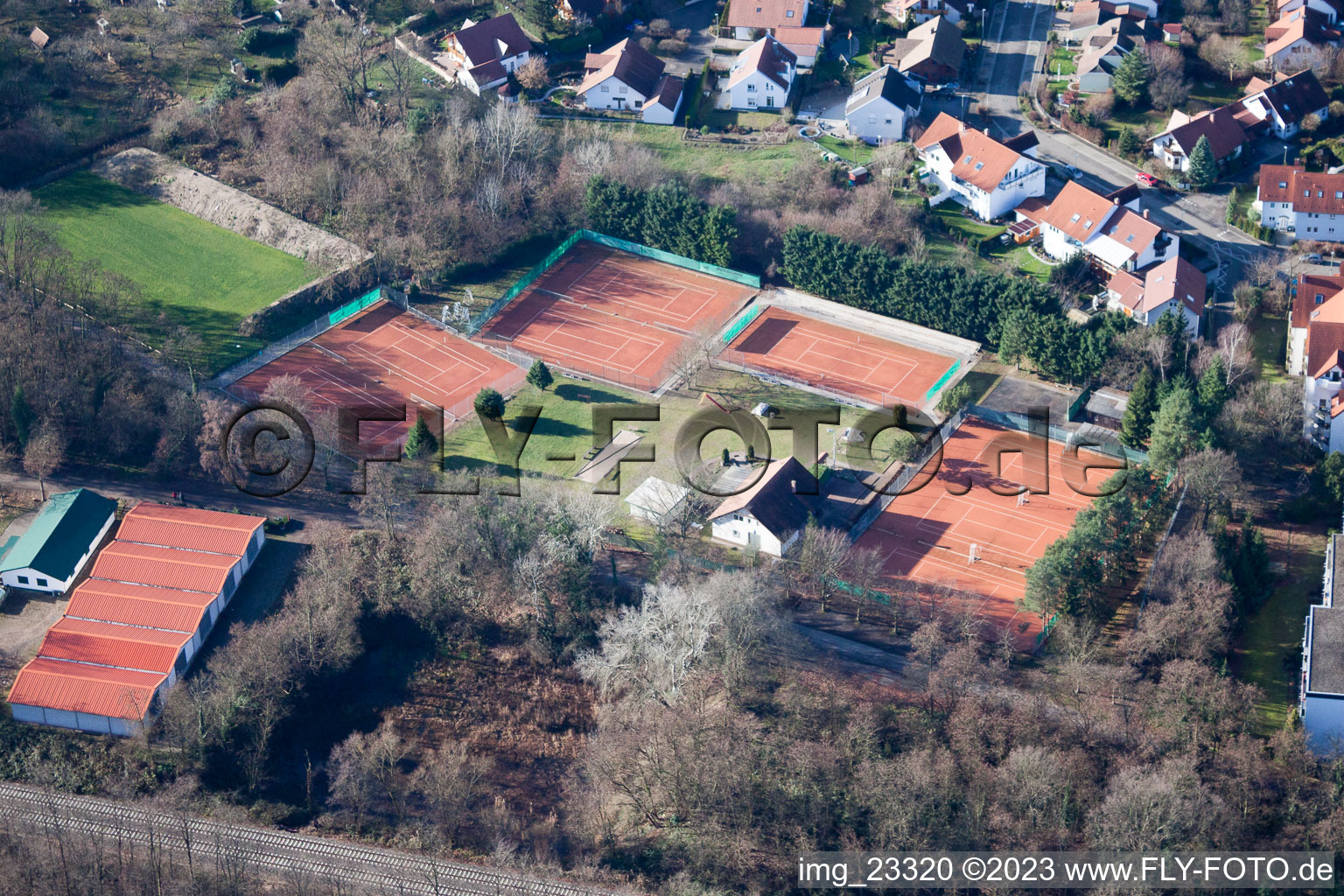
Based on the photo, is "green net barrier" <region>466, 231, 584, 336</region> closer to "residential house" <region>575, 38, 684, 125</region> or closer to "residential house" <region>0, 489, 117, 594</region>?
"residential house" <region>575, 38, 684, 125</region>

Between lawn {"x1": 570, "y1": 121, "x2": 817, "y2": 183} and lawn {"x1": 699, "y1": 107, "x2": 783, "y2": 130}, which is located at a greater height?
lawn {"x1": 699, "y1": 107, "x2": 783, "y2": 130}

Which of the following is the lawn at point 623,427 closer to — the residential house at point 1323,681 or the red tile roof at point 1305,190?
the residential house at point 1323,681

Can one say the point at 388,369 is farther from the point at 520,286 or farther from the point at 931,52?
the point at 931,52

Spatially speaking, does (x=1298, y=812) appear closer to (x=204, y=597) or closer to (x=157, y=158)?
(x=204, y=597)

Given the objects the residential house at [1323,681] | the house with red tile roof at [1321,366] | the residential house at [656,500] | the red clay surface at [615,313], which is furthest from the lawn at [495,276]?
the residential house at [1323,681]

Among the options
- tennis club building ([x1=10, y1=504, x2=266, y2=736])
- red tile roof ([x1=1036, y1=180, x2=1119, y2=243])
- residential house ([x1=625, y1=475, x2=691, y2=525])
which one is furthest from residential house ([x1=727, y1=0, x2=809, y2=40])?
tennis club building ([x1=10, y1=504, x2=266, y2=736])
